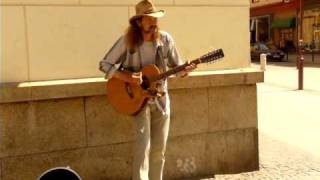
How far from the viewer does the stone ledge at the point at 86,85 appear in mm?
4699

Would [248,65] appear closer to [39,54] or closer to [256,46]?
[39,54]

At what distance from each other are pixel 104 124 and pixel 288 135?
3988mm

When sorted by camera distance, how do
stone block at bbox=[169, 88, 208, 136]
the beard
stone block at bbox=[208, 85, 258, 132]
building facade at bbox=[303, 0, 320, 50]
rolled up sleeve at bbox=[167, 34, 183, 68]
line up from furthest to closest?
building facade at bbox=[303, 0, 320, 50] < stone block at bbox=[208, 85, 258, 132] < stone block at bbox=[169, 88, 208, 136] < rolled up sleeve at bbox=[167, 34, 183, 68] < the beard

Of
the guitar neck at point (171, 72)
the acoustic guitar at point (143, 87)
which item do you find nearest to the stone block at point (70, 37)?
the acoustic guitar at point (143, 87)

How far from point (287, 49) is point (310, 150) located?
118ft

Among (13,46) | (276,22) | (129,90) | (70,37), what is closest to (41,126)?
(13,46)

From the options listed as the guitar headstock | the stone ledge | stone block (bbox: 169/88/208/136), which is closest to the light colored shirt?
the guitar headstock

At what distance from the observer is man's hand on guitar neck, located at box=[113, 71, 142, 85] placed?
13.8 feet

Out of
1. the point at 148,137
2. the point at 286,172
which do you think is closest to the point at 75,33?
the point at 148,137

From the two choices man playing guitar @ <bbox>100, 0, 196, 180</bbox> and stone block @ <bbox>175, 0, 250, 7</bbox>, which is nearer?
man playing guitar @ <bbox>100, 0, 196, 180</bbox>

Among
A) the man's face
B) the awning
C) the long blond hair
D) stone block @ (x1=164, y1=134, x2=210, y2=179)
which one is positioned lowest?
stone block @ (x1=164, y1=134, x2=210, y2=179)

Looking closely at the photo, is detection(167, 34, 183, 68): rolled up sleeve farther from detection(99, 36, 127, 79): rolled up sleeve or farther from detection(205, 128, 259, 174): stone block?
detection(205, 128, 259, 174): stone block

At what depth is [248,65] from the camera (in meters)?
5.83

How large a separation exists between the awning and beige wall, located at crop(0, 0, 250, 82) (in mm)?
37474
